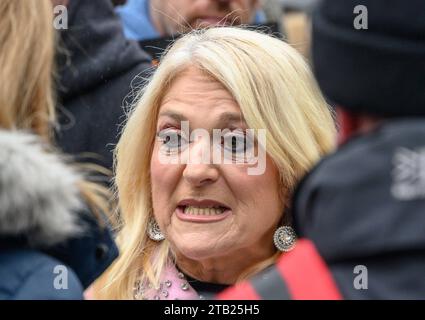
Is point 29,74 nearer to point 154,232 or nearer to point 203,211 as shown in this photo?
point 203,211

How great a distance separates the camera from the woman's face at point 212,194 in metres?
3.09

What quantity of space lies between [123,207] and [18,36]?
1178 mm

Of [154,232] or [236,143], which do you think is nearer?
[236,143]

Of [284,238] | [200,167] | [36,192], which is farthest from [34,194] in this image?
[284,238]

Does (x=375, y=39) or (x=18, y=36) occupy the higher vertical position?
(x=375, y=39)

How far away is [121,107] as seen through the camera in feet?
12.5

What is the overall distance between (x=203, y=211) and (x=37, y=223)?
3.77ft

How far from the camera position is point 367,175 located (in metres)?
1.54

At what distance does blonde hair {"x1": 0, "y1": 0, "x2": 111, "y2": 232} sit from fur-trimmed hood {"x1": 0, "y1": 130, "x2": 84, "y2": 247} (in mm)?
118

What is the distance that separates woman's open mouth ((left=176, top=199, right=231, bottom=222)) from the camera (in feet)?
10.2


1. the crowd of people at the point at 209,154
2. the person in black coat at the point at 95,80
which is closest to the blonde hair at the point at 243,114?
the crowd of people at the point at 209,154

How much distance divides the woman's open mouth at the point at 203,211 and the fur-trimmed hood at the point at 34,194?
3.41 feet
